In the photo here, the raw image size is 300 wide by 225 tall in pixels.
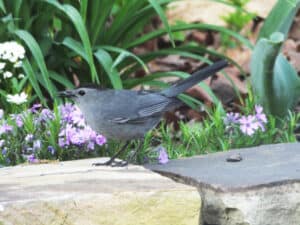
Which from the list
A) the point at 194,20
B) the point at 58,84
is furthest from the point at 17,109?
the point at 194,20

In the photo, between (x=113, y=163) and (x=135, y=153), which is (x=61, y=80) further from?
(x=113, y=163)

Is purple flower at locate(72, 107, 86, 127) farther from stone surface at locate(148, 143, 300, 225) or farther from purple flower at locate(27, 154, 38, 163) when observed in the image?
stone surface at locate(148, 143, 300, 225)

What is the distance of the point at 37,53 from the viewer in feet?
14.5

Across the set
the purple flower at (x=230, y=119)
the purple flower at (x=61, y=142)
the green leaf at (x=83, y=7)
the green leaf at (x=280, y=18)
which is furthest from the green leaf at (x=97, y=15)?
the purple flower at (x=61, y=142)

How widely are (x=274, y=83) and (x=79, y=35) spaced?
1200 mm

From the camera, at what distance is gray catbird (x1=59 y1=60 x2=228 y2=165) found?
369 centimetres

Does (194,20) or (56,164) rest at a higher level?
(194,20)

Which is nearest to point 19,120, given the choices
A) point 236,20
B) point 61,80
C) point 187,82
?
point 61,80

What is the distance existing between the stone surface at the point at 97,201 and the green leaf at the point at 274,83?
1.32 m

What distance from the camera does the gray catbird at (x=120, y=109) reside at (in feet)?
12.1

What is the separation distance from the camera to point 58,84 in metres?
5.02

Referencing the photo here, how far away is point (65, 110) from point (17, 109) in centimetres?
32

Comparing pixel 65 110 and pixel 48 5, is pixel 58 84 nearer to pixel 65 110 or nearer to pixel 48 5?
pixel 48 5

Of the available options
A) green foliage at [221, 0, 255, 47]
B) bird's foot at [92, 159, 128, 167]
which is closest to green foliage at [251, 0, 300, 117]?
bird's foot at [92, 159, 128, 167]
